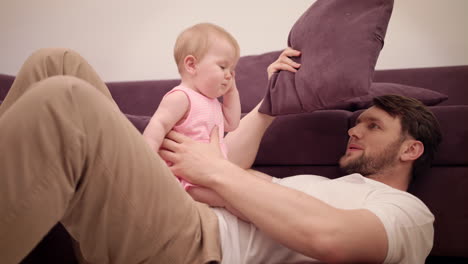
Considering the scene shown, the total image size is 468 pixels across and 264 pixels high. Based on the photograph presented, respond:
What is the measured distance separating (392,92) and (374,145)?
462 mm

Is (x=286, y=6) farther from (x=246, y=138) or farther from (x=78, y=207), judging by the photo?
(x=78, y=207)

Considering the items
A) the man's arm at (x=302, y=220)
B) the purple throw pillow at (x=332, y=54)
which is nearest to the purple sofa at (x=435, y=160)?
the purple throw pillow at (x=332, y=54)

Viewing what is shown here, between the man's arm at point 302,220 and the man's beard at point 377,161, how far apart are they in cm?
43

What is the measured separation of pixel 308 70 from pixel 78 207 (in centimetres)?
83

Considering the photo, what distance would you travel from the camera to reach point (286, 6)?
2.30m

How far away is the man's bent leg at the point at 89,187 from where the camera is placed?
56cm

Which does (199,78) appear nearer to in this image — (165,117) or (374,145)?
(165,117)

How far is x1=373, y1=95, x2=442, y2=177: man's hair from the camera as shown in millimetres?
1219

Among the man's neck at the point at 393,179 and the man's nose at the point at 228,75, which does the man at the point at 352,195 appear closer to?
the man's neck at the point at 393,179

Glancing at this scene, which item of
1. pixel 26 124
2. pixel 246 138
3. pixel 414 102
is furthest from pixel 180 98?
pixel 414 102

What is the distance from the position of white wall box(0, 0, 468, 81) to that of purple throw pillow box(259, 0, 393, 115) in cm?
113

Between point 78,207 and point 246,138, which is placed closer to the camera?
point 78,207

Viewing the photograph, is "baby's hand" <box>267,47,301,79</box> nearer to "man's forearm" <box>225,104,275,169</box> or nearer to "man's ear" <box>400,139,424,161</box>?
"man's forearm" <box>225,104,275,169</box>

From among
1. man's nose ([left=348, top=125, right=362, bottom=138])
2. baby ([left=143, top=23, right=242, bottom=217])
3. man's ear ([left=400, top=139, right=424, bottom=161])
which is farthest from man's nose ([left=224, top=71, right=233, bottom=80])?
man's ear ([left=400, top=139, right=424, bottom=161])
